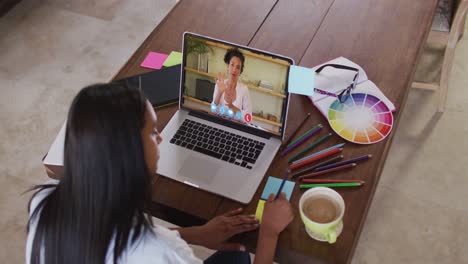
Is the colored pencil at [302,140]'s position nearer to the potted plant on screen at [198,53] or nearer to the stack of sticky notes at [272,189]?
the stack of sticky notes at [272,189]

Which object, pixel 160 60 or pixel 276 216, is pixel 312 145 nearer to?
pixel 276 216

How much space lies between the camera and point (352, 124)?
54.9 inches

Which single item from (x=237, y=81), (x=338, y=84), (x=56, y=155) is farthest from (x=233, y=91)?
(x=56, y=155)

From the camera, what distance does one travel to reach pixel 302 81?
4.77ft

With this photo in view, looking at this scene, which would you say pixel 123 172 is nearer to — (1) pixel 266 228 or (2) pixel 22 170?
(1) pixel 266 228

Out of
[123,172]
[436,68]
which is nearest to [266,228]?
[123,172]

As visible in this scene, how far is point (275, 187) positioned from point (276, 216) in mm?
107

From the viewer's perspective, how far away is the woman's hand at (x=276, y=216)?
1.16 m

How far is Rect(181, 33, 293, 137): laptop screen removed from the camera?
1.30 metres

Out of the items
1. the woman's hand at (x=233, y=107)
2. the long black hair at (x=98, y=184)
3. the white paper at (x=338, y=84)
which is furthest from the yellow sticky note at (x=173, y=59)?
the long black hair at (x=98, y=184)

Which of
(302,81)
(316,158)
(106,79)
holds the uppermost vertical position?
(302,81)

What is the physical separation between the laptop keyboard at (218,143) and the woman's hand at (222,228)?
0.53 ft

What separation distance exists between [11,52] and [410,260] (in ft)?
7.50

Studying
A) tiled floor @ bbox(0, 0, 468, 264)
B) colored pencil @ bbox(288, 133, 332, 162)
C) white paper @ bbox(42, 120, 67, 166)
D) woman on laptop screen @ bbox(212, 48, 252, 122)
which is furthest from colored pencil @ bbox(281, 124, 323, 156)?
tiled floor @ bbox(0, 0, 468, 264)
